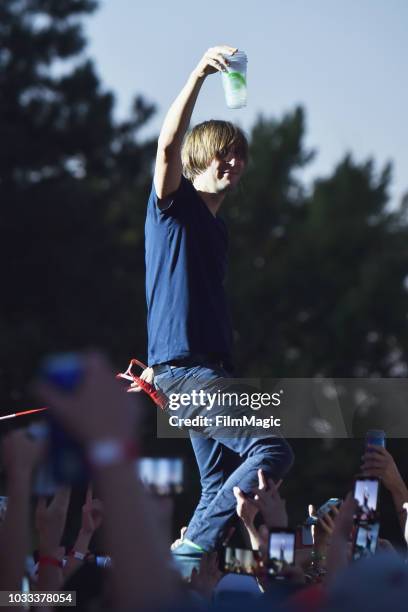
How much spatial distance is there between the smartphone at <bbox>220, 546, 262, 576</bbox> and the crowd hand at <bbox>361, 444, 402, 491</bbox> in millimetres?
362

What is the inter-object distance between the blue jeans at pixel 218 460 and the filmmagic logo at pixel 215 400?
0.06ft

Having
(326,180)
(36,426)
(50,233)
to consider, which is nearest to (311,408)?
(36,426)

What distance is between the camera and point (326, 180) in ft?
77.9

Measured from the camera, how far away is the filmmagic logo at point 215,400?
3320 millimetres

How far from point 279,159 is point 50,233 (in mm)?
7035

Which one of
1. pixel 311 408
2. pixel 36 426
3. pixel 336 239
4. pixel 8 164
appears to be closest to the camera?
pixel 36 426

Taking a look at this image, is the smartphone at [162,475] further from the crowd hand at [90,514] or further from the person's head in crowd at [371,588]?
the person's head in crowd at [371,588]

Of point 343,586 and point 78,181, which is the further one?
point 78,181

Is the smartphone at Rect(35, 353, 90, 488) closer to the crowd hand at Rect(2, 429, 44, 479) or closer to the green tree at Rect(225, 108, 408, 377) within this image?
the crowd hand at Rect(2, 429, 44, 479)

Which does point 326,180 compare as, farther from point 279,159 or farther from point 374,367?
point 374,367

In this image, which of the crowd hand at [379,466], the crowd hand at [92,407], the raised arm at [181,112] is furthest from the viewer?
the raised arm at [181,112]

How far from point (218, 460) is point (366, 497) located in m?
0.93

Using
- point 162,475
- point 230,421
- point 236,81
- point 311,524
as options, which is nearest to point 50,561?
point 162,475

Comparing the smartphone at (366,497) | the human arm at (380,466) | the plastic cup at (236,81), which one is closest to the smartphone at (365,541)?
the smartphone at (366,497)
